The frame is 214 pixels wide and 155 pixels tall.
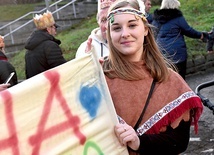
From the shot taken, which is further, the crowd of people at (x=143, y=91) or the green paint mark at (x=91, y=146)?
the crowd of people at (x=143, y=91)

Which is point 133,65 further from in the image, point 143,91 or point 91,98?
point 91,98

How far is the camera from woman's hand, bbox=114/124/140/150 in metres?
1.86

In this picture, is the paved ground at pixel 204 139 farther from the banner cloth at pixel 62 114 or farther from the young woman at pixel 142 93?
the banner cloth at pixel 62 114

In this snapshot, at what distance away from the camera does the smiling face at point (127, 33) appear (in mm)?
1979

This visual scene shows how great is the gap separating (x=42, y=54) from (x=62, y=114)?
296 cm

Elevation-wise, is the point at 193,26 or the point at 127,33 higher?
the point at 127,33

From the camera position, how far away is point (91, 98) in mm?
1883

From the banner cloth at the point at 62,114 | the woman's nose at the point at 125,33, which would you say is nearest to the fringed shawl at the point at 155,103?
the banner cloth at the point at 62,114

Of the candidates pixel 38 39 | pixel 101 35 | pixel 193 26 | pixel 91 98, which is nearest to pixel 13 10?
pixel 193 26

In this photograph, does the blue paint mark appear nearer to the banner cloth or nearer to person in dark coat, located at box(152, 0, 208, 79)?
Result: the banner cloth

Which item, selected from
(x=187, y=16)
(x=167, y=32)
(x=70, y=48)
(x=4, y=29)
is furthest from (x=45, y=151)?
(x=4, y=29)

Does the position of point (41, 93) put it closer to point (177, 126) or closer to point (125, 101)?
point (125, 101)

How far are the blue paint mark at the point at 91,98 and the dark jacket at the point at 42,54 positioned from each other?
111 inches

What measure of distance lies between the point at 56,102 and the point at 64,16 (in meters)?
11.3
